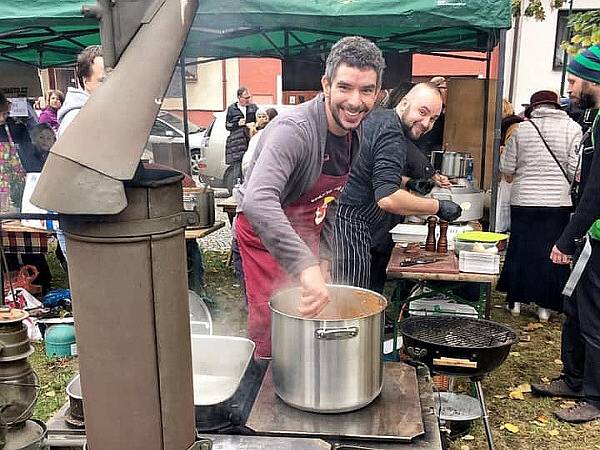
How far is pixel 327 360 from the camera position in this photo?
1535 mm

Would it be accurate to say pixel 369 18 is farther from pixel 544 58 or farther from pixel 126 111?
pixel 544 58

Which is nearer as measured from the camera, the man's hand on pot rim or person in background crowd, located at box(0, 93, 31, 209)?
the man's hand on pot rim

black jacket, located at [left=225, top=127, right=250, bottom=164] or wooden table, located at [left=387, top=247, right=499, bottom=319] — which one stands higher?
black jacket, located at [left=225, top=127, right=250, bottom=164]

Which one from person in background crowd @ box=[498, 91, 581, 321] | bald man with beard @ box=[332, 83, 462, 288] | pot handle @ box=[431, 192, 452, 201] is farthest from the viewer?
person in background crowd @ box=[498, 91, 581, 321]

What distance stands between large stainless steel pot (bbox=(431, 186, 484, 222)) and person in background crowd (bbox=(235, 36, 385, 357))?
6.60 ft

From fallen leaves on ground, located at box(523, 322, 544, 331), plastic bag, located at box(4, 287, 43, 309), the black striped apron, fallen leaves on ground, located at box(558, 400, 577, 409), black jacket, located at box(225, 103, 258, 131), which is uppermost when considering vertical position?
black jacket, located at box(225, 103, 258, 131)

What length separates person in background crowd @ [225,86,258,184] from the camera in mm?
8000

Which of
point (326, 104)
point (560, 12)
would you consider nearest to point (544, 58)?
point (560, 12)

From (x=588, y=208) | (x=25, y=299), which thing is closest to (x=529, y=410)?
(x=588, y=208)

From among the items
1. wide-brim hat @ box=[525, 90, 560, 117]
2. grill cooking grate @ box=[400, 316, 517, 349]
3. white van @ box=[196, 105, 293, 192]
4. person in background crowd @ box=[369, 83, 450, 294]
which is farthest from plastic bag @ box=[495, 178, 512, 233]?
white van @ box=[196, 105, 293, 192]

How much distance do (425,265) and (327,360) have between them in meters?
2.18

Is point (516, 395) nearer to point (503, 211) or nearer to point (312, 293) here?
point (503, 211)

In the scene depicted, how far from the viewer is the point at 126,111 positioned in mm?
1082

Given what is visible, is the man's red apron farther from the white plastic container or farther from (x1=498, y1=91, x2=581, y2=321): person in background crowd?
(x1=498, y1=91, x2=581, y2=321): person in background crowd
